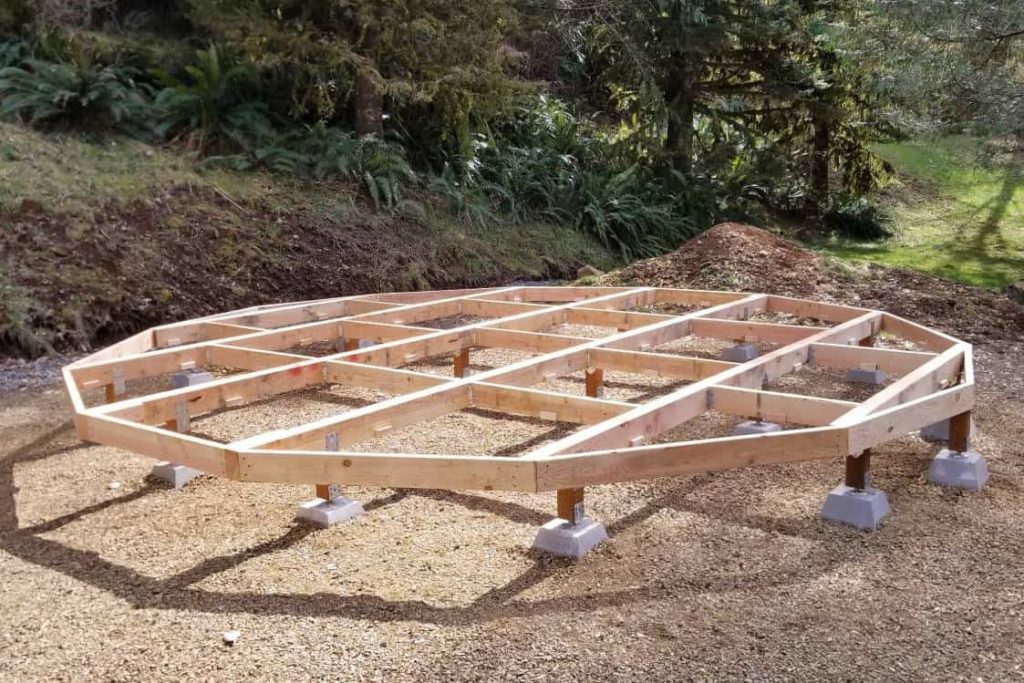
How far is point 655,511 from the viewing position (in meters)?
4.48

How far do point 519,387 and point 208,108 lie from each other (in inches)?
342

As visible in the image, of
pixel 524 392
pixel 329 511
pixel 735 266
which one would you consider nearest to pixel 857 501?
pixel 524 392

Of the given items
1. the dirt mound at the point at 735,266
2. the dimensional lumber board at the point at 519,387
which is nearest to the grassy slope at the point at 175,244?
the dimensional lumber board at the point at 519,387

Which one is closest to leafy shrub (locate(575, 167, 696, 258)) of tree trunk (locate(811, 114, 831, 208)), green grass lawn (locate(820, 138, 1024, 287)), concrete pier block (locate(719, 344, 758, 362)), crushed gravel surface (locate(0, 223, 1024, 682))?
green grass lawn (locate(820, 138, 1024, 287))

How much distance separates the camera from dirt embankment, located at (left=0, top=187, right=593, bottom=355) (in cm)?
862

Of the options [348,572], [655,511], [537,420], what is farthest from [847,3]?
[348,572]

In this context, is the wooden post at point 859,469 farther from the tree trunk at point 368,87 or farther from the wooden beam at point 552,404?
the tree trunk at point 368,87

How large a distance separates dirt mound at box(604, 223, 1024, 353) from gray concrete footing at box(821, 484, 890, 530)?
488 centimetres

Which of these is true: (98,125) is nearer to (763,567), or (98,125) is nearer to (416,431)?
(416,431)

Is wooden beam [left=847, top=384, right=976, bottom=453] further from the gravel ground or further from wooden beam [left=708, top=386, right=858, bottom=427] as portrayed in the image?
the gravel ground

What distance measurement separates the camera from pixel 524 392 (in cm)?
466

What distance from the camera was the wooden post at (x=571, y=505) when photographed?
3969 mm

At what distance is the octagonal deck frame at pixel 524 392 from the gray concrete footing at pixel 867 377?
0.25 metres

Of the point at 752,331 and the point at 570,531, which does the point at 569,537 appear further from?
the point at 752,331
